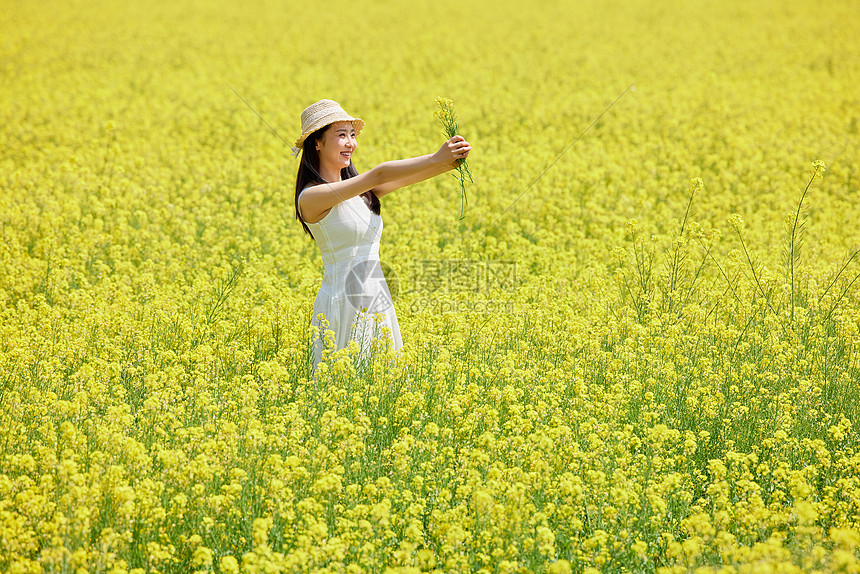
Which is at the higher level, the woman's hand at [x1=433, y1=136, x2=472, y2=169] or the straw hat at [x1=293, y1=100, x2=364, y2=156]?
the straw hat at [x1=293, y1=100, x2=364, y2=156]

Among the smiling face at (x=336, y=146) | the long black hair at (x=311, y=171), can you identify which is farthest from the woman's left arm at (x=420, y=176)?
the smiling face at (x=336, y=146)

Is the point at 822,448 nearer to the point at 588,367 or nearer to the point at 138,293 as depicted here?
the point at 588,367

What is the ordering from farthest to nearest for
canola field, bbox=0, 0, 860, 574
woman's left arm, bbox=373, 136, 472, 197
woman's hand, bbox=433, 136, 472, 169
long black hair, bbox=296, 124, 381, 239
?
long black hair, bbox=296, 124, 381, 239 → woman's left arm, bbox=373, 136, 472, 197 → woman's hand, bbox=433, 136, 472, 169 → canola field, bbox=0, 0, 860, 574

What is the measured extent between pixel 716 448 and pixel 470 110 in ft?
33.7

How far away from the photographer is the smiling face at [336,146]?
4.47 metres

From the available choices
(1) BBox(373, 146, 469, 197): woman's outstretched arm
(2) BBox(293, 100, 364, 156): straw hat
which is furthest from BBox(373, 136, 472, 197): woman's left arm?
(2) BBox(293, 100, 364, 156): straw hat

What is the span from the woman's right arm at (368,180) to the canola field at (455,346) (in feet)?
3.01

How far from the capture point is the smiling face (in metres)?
4.47

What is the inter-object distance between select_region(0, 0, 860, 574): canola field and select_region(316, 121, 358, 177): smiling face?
122cm

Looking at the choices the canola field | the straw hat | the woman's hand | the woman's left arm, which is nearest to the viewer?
the canola field

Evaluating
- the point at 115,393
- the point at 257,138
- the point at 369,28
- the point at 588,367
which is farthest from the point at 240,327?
the point at 369,28

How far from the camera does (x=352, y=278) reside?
14.7 ft

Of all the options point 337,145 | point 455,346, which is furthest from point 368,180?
point 455,346

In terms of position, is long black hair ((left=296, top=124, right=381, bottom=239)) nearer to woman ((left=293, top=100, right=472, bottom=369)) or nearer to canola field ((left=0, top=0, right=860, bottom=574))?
woman ((left=293, top=100, right=472, bottom=369))
